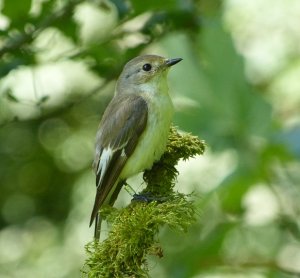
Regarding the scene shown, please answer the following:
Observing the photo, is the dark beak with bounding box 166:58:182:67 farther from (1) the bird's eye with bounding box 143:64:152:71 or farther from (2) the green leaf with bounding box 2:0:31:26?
(2) the green leaf with bounding box 2:0:31:26

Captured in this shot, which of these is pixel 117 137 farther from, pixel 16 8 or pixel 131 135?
pixel 16 8

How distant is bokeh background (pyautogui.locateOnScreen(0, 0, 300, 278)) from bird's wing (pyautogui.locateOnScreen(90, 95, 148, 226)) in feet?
0.85

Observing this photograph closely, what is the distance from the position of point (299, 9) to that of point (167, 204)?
3939 mm

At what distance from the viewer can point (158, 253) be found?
3.20m

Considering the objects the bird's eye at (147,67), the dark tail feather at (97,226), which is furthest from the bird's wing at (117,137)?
the bird's eye at (147,67)

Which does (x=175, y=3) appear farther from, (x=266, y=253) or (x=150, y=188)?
(x=266, y=253)

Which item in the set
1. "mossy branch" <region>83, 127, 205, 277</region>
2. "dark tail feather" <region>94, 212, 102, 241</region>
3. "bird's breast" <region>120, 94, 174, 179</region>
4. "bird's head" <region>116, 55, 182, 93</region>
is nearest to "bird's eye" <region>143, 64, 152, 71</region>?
"bird's head" <region>116, 55, 182, 93</region>

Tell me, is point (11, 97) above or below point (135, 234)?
above

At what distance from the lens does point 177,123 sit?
3.94 m

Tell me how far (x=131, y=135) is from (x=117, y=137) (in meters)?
0.08

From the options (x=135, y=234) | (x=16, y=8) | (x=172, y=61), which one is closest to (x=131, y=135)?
(x=172, y=61)

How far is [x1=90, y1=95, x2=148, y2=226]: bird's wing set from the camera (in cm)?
433

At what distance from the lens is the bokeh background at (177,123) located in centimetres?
377

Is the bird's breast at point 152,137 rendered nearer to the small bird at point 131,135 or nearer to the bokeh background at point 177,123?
the small bird at point 131,135
